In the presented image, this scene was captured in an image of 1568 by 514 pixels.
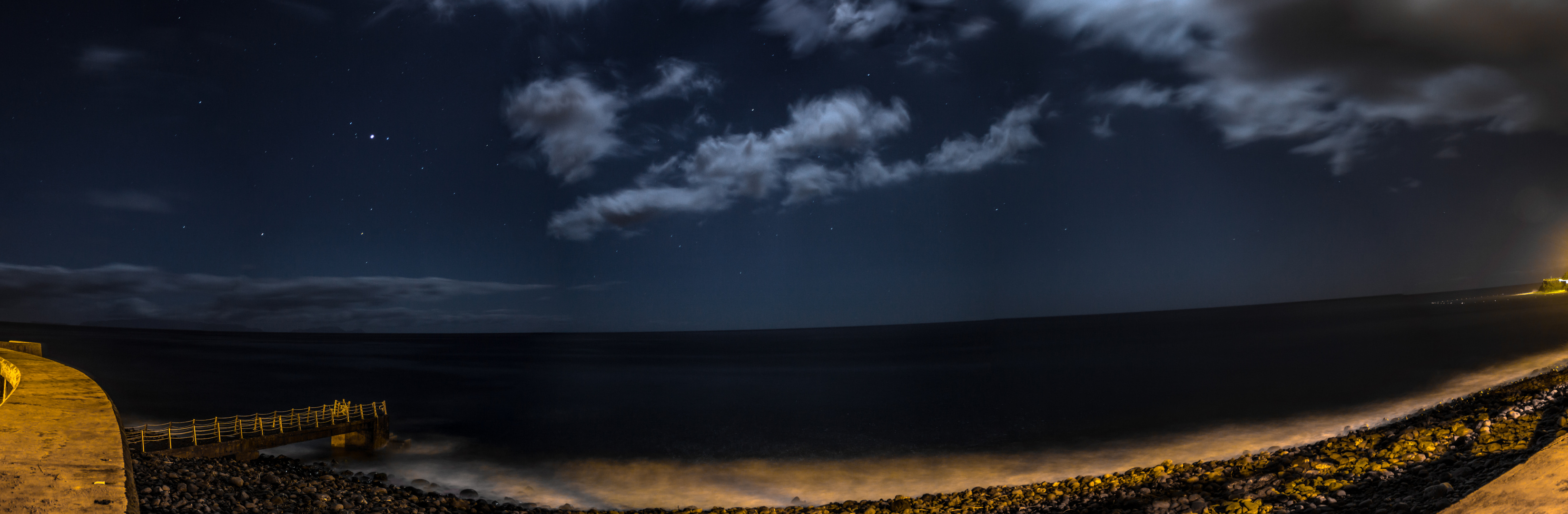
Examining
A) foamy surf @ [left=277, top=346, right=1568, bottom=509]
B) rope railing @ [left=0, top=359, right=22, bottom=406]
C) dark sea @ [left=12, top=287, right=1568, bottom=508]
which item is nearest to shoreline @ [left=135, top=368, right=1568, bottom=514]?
foamy surf @ [left=277, top=346, right=1568, bottom=509]

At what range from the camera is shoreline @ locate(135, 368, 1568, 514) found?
37.0 ft

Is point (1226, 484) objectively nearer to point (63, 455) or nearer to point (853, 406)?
point (63, 455)

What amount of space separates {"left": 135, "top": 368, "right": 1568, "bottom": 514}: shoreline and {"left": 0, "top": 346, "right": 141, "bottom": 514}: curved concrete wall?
1.68 m

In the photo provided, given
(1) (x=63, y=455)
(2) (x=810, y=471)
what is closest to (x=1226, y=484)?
(2) (x=810, y=471)

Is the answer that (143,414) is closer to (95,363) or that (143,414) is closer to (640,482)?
(640,482)

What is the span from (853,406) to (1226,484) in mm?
38760

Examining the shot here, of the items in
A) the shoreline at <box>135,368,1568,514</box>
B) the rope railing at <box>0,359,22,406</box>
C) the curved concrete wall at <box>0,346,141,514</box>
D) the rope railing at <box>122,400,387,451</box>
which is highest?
the rope railing at <box>0,359,22,406</box>

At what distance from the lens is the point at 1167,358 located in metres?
81.2

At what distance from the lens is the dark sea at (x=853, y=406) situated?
1107 inches

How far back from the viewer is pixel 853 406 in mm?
52375

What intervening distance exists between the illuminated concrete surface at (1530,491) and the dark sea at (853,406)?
16858 mm

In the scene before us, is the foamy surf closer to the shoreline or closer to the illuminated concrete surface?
the shoreline

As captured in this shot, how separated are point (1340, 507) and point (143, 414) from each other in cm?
6590

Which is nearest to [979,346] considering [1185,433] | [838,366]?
[838,366]
